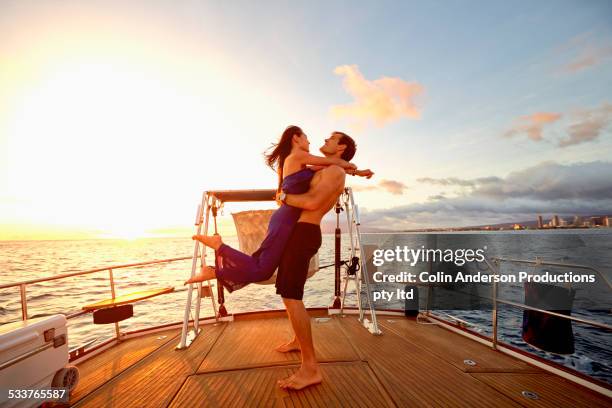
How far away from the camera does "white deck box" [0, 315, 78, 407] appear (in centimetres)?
167

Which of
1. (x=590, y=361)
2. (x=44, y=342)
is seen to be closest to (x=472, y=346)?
(x=44, y=342)

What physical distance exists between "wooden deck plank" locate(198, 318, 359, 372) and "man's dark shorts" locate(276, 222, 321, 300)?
0.96m

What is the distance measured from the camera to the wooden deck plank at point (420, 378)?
6.74ft

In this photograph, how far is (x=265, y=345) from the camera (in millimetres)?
3145

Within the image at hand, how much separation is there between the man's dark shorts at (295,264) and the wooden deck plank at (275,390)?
74 cm

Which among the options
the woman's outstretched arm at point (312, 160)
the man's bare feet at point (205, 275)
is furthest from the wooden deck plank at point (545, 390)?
the man's bare feet at point (205, 275)

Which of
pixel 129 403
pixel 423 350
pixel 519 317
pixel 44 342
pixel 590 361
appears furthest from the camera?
pixel 519 317

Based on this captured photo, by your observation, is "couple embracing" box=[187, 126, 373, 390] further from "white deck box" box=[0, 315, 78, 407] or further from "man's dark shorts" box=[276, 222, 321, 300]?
"white deck box" box=[0, 315, 78, 407]

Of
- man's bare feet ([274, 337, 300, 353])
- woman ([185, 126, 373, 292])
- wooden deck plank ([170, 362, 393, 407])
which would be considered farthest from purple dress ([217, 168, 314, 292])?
man's bare feet ([274, 337, 300, 353])

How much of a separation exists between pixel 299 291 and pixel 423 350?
1.82 meters

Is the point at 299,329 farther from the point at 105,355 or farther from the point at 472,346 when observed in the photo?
the point at 105,355

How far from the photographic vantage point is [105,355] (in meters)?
3.09

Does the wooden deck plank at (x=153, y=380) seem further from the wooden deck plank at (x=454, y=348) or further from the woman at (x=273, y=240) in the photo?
the wooden deck plank at (x=454, y=348)

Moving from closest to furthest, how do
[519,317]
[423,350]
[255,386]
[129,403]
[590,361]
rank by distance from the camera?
[129,403]
[255,386]
[423,350]
[590,361]
[519,317]
